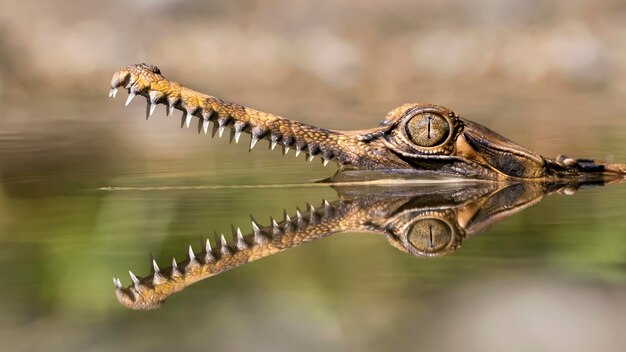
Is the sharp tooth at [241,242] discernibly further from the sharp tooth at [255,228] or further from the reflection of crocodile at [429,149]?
the reflection of crocodile at [429,149]

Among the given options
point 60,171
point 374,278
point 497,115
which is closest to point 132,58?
point 497,115

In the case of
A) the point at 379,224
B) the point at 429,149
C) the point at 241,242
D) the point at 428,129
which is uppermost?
the point at 428,129

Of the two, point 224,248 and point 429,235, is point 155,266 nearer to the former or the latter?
point 224,248

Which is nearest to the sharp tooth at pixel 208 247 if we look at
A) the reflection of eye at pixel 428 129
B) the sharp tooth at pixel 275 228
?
the sharp tooth at pixel 275 228

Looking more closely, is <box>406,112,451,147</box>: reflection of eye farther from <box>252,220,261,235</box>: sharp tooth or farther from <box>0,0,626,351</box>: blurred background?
<box>252,220,261,235</box>: sharp tooth

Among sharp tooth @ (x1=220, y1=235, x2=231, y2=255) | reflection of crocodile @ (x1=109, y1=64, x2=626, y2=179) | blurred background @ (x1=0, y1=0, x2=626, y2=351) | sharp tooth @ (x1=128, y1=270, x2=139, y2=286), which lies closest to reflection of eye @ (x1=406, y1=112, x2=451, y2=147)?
reflection of crocodile @ (x1=109, y1=64, x2=626, y2=179)

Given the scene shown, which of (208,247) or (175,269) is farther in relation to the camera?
(208,247)

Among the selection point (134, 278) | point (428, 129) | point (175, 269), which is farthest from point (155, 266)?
point (428, 129)

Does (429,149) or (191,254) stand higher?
(429,149)

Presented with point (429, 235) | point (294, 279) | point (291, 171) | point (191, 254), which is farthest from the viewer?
point (291, 171)
